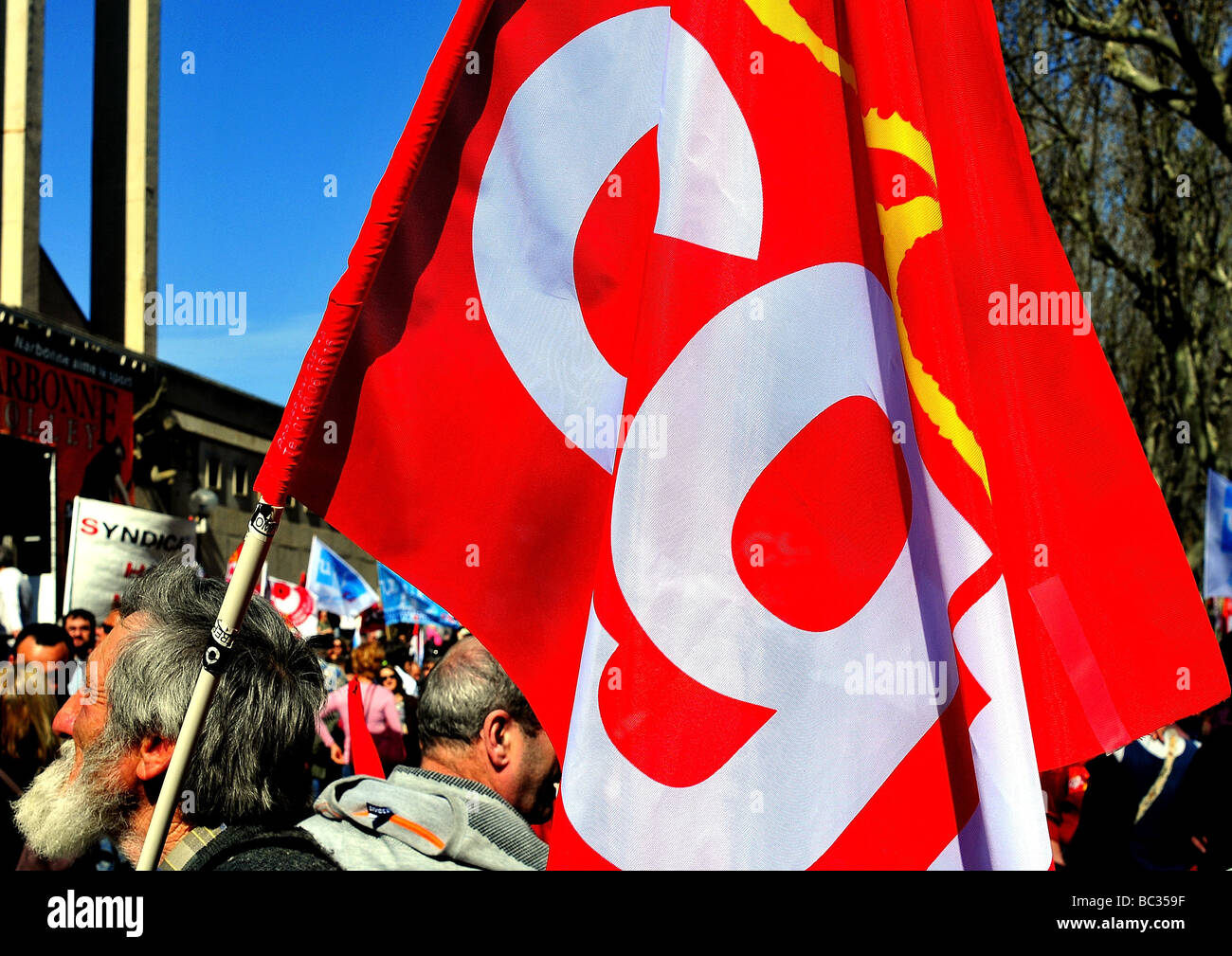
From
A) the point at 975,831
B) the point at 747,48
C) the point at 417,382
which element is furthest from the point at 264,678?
the point at 747,48

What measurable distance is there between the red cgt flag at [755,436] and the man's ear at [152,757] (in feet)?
1.51

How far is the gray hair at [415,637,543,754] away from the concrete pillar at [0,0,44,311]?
14.5 m

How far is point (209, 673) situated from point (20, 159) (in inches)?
635

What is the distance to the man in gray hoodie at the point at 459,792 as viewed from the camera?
8.59 feet

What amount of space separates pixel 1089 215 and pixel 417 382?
1804cm

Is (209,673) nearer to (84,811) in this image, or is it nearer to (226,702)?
(226,702)

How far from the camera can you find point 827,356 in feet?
7.02

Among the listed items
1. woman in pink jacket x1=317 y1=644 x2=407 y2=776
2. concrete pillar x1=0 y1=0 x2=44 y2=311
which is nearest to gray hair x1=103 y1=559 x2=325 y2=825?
woman in pink jacket x1=317 y1=644 x2=407 y2=776

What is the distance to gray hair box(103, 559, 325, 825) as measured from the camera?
81.0 inches

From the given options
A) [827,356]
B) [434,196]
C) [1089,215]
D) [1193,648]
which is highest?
[1089,215]

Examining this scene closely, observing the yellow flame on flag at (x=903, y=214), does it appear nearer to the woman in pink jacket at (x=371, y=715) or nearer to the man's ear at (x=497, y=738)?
the man's ear at (x=497, y=738)

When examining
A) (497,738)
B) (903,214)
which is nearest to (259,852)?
(497,738)
